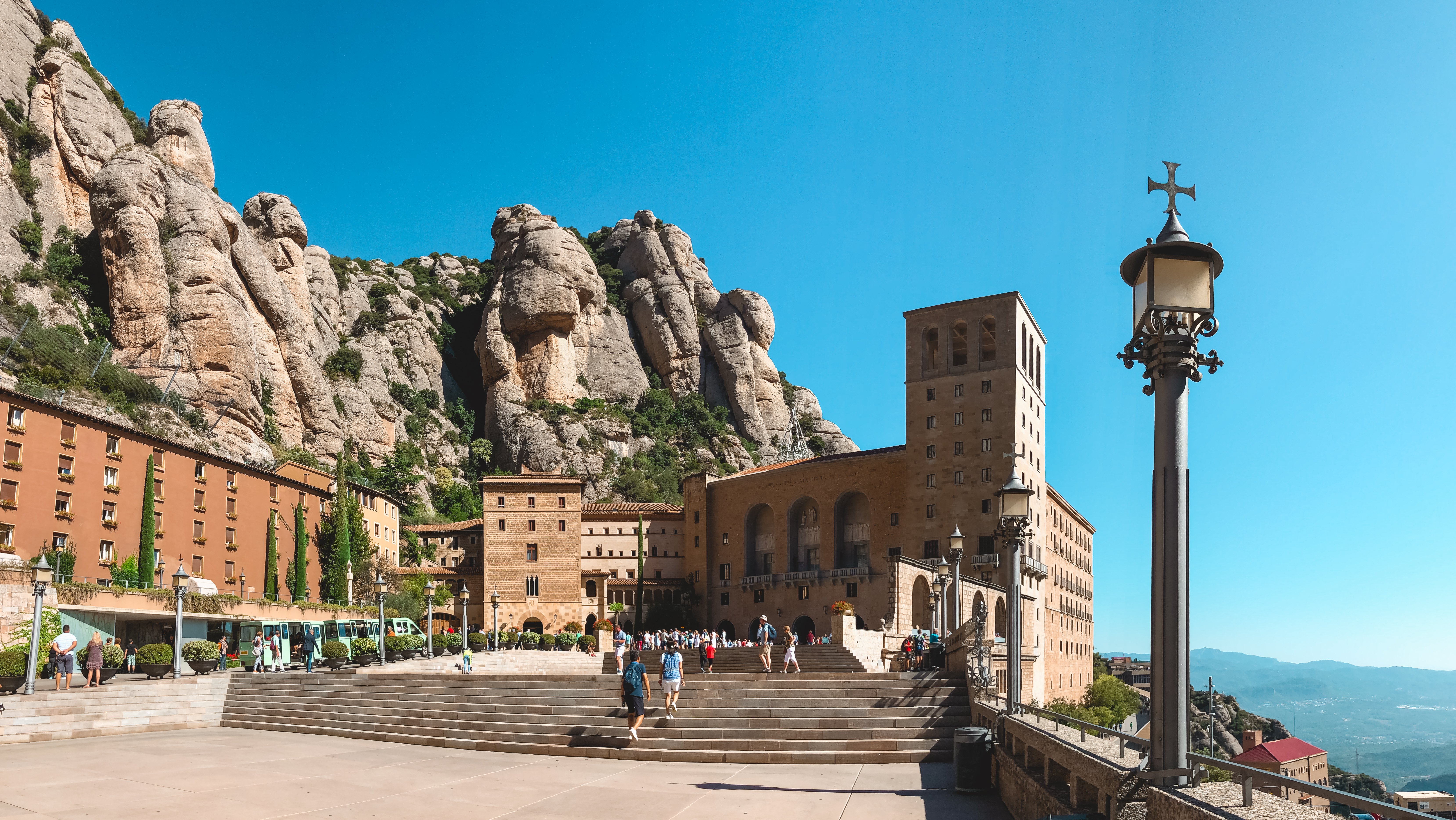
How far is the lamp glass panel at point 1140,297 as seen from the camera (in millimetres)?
6031

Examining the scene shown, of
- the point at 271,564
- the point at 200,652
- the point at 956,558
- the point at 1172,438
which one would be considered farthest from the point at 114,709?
the point at 271,564

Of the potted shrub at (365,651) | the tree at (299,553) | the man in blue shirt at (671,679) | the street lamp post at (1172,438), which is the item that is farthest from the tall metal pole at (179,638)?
the street lamp post at (1172,438)

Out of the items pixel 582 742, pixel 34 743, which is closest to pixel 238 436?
pixel 34 743

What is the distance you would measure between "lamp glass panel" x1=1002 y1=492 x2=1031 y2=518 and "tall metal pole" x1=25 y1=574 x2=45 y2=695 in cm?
2129

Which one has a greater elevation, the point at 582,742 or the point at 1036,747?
the point at 1036,747

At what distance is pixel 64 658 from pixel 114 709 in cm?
319

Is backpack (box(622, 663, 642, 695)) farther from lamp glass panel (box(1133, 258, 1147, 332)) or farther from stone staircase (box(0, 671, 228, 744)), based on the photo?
lamp glass panel (box(1133, 258, 1147, 332))

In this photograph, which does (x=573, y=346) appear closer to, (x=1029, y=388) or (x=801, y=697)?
(x=1029, y=388)

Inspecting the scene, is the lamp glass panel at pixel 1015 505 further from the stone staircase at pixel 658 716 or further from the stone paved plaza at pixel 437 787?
the stone staircase at pixel 658 716

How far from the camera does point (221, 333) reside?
68688 mm

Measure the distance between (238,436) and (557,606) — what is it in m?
23.8

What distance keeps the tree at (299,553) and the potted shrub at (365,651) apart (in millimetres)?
20803

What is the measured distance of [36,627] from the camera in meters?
23.2

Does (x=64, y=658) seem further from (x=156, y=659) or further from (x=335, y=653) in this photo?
(x=335, y=653)
